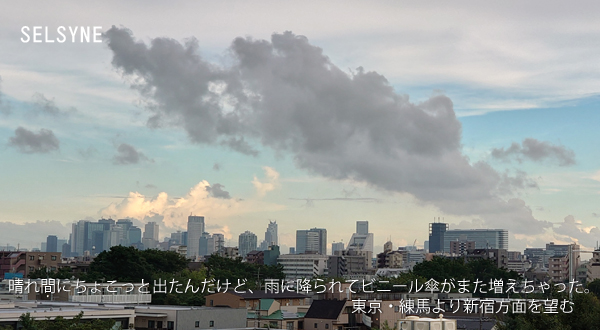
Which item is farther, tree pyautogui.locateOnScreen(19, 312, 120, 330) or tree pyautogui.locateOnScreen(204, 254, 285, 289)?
tree pyautogui.locateOnScreen(204, 254, 285, 289)

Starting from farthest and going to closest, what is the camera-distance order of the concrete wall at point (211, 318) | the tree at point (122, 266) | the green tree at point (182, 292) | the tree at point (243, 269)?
the tree at point (243, 269), the tree at point (122, 266), the green tree at point (182, 292), the concrete wall at point (211, 318)

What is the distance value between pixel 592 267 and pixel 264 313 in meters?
132

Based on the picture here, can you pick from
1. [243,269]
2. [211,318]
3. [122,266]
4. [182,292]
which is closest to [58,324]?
[211,318]

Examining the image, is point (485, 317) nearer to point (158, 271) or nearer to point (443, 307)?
point (443, 307)

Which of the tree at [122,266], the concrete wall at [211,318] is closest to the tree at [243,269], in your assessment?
the tree at [122,266]

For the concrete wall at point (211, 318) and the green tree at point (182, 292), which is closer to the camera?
the concrete wall at point (211, 318)

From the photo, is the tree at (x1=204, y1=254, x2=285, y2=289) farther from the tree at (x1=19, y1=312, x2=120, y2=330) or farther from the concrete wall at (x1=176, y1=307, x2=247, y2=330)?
the tree at (x1=19, y1=312, x2=120, y2=330)


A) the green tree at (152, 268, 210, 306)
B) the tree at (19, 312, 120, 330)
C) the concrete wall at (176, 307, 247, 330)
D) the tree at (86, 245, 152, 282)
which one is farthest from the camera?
the tree at (86, 245, 152, 282)

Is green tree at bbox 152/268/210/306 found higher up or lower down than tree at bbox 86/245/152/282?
lower down

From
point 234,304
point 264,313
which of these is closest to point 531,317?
point 264,313

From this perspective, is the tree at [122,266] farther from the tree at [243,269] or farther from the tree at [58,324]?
the tree at [58,324]

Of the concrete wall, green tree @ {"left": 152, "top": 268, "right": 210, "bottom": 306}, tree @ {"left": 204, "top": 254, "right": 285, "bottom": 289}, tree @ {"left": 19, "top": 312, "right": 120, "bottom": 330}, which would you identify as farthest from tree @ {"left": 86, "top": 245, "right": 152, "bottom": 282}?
tree @ {"left": 19, "top": 312, "right": 120, "bottom": 330}

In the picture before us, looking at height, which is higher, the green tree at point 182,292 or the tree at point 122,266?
the tree at point 122,266

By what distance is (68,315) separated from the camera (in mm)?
47969
